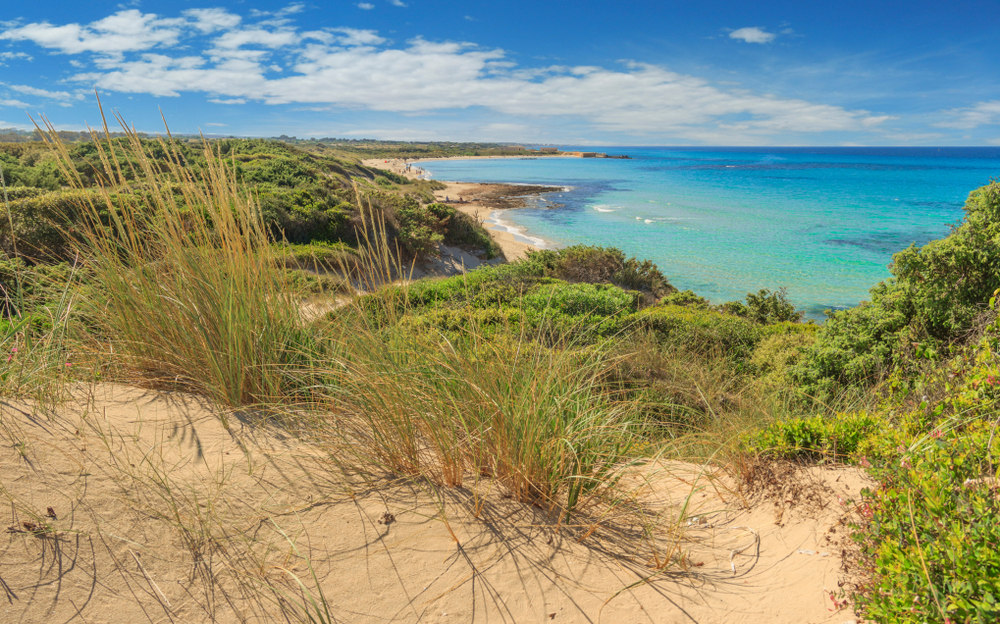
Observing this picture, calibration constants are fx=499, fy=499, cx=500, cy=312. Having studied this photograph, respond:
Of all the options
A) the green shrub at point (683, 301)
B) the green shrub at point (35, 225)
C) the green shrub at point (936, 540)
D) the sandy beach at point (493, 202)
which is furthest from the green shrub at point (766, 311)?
the green shrub at point (35, 225)

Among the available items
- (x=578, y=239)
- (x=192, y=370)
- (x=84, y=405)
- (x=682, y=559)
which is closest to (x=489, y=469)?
(x=682, y=559)

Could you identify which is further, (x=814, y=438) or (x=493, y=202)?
(x=493, y=202)

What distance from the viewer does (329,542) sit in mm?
2461

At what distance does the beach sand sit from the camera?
2.11 meters

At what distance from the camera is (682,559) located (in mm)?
2539

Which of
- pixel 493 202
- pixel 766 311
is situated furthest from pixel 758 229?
pixel 766 311

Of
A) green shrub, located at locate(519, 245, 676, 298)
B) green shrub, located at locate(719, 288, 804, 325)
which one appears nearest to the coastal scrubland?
green shrub, located at locate(719, 288, 804, 325)

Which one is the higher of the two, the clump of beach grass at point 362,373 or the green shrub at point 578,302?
the clump of beach grass at point 362,373

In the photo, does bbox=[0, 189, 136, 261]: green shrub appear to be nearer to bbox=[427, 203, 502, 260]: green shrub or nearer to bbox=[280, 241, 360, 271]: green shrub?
bbox=[280, 241, 360, 271]: green shrub

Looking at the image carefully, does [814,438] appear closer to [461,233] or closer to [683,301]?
[683,301]

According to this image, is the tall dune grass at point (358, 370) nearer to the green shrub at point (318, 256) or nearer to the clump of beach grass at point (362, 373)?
the clump of beach grass at point (362, 373)

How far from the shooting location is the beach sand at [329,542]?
211 cm

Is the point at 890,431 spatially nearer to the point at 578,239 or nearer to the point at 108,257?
the point at 108,257

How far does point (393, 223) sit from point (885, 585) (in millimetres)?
16504
